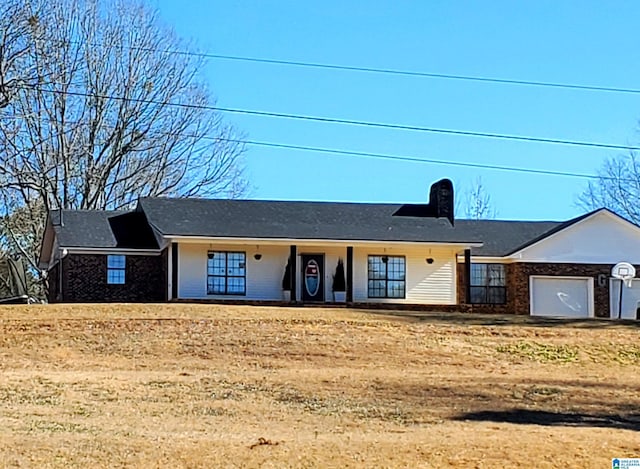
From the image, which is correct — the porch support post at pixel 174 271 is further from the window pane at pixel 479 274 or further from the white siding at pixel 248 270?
the window pane at pixel 479 274

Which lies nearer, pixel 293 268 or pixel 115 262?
pixel 293 268

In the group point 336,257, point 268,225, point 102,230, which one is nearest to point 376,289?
point 336,257

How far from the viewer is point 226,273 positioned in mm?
32750

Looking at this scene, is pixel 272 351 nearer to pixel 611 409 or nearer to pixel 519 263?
pixel 611 409

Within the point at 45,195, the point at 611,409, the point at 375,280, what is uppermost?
the point at 45,195

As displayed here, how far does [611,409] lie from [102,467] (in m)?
9.08

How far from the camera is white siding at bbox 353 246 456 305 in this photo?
111ft

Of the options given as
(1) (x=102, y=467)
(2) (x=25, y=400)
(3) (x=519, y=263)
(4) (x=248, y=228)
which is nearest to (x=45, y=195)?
(4) (x=248, y=228)

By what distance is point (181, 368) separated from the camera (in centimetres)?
1989

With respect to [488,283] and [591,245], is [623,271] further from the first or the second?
[488,283]

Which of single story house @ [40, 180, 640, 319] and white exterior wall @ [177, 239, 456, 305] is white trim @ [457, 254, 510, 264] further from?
white exterior wall @ [177, 239, 456, 305]

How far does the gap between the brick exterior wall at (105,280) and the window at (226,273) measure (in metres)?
1.58

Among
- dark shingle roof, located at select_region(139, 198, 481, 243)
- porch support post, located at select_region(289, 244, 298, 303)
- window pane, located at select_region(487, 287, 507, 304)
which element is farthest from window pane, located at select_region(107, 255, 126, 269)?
window pane, located at select_region(487, 287, 507, 304)

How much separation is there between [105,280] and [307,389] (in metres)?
18.0
